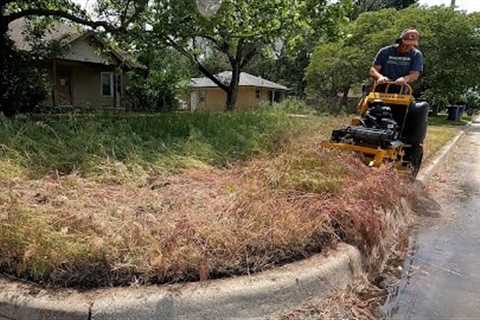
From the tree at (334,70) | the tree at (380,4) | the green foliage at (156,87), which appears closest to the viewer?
the green foliage at (156,87)

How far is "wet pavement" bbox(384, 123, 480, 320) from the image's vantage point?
111 inches

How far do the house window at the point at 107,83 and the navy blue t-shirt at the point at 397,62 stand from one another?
1873 centimetres

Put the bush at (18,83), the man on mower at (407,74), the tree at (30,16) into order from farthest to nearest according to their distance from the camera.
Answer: the bush at (18,83), the tree at (30,16), the man on mower at (407,74)

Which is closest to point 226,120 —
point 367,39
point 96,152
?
point 96,152

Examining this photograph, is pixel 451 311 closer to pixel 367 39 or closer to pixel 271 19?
pixel 271 19

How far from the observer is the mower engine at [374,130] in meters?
4.53

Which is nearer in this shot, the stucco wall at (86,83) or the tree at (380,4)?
the stucco wall at (86,83)

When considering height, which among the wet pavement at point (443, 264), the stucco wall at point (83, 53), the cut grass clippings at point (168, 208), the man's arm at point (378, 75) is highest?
the stucco wall at point (83, 53)

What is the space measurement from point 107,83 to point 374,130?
19.9 meters

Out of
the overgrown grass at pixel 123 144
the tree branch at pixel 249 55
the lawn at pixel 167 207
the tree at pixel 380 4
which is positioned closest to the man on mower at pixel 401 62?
the lawn at pixel 167 207

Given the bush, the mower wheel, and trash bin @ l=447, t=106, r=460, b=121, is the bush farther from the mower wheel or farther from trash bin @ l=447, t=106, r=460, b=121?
trash bin @ l=447, t=106, r=460, b=121

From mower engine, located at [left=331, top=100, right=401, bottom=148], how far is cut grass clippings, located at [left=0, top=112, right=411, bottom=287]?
508mm

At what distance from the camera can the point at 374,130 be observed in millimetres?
4605

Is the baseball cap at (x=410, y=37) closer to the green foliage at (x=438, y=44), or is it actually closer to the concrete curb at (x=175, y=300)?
the concrete curb at (x=175, y=300)
